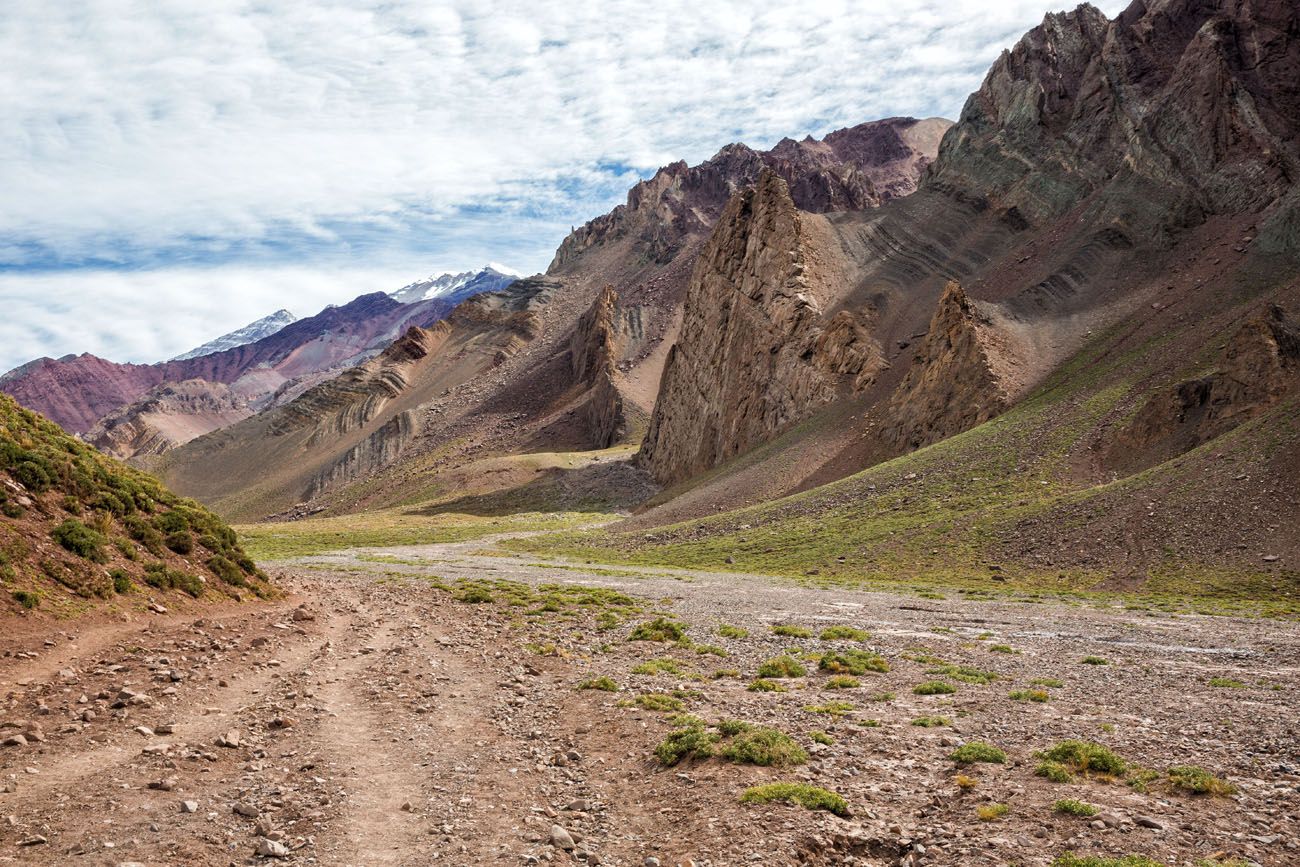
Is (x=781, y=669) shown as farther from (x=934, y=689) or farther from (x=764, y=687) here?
(x=934, y=689)

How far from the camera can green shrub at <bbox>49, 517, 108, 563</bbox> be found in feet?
72.9

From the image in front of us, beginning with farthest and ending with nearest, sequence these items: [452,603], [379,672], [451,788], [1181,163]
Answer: [1181,163] < [452,603] < [379,672] < [451,788]

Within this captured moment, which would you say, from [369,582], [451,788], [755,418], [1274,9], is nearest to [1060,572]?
[369,582]

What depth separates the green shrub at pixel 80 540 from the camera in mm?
22234

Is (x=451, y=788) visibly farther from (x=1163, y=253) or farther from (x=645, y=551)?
(x=1163, y=253)

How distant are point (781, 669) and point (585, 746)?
8.01 meters

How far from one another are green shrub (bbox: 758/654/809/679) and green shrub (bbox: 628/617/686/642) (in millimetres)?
5379

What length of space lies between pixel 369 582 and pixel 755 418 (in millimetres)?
83145

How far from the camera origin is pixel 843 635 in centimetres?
2905

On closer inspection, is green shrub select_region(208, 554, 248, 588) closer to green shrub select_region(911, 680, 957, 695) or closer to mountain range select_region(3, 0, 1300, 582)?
green shrub select_region(911, 680, 957, 695)

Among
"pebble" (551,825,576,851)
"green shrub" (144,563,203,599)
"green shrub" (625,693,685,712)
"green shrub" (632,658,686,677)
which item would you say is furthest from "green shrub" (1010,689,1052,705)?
"green shrub" (144,563,203,599)

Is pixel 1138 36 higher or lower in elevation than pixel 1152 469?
higher

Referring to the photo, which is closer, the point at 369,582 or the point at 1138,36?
the point at 369,582

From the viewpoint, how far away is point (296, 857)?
406 inches
